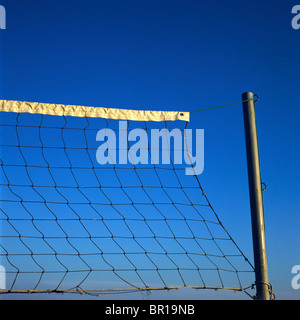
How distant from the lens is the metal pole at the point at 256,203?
3.91 m

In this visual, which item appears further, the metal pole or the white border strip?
the white border strip

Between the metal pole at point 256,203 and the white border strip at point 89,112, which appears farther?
the white border strip at point 89,112

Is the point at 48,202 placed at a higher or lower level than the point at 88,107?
lower

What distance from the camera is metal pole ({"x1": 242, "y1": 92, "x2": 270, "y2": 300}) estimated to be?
3.91m

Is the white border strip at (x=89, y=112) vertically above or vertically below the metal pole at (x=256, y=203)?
above

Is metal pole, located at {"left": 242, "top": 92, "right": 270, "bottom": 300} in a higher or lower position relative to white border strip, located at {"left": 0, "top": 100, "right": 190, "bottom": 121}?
lower

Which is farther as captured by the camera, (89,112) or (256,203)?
(89,112)

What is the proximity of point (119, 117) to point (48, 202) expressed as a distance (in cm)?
107

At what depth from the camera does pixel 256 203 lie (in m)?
4.06

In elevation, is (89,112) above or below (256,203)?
above

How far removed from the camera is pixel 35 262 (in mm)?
3756
